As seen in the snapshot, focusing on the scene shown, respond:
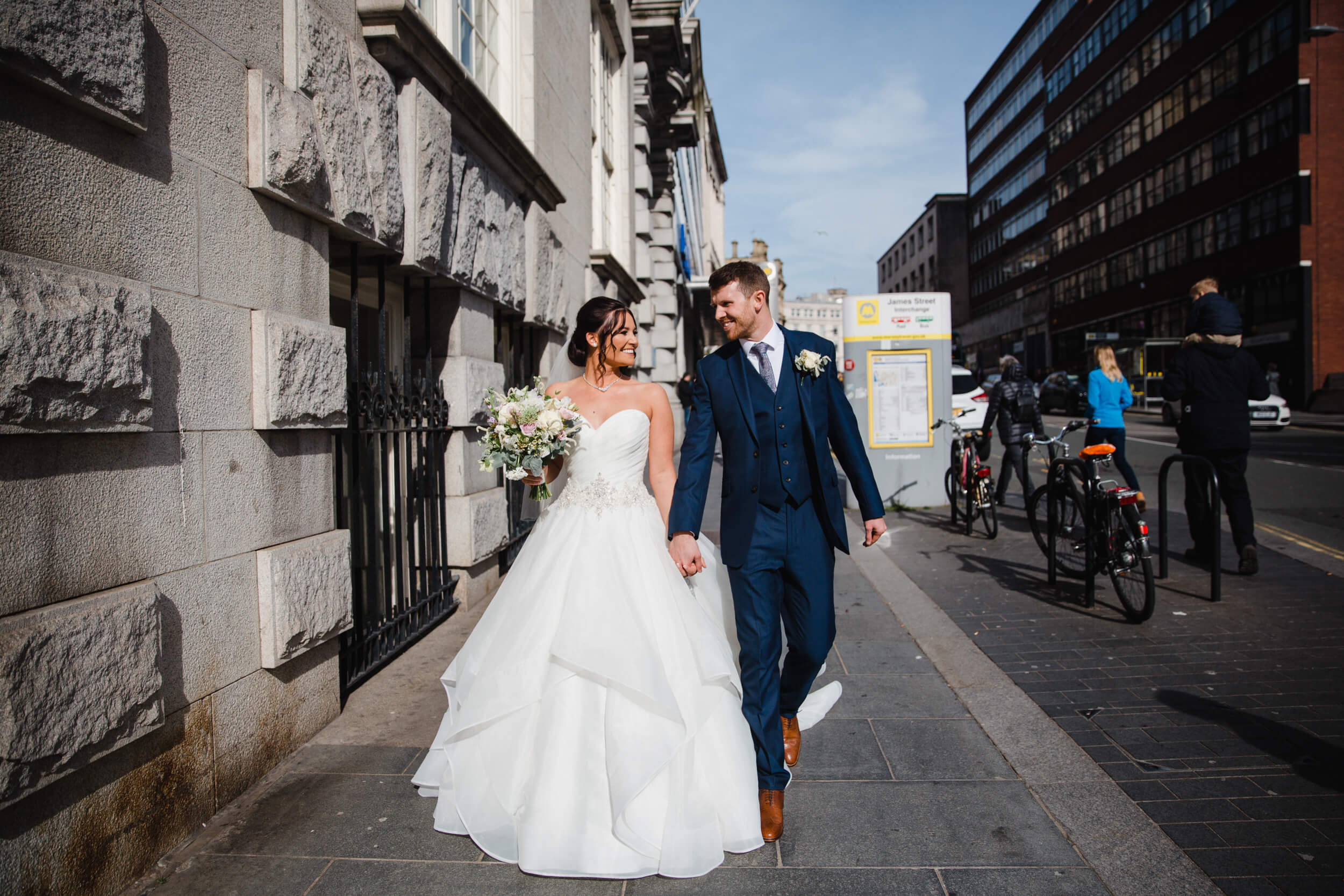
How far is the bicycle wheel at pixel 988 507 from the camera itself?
29.0 ft

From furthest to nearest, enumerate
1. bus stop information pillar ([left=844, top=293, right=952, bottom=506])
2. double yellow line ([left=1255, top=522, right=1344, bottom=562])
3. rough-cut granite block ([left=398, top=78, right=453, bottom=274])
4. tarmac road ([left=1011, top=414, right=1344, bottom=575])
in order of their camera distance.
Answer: bus stop information pillar ([left=844, top=293, right=952, bottom=506]), tarmac road ([left=1011, top=414, right=1344, bottom=575]), double yellow line ([left=1255, top=522, right=1344, bottom=562]), rough-cut granite block ([left=398, top=78, right=453, bottom=274])

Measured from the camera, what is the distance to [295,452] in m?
3.64

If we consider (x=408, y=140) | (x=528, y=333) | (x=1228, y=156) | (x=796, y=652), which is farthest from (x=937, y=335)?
(x=1228, y=156)

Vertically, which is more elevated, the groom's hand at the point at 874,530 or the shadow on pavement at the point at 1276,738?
the groom's hand at the point at 874,530

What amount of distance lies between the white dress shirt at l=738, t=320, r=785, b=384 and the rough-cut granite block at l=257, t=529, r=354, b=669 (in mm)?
2002

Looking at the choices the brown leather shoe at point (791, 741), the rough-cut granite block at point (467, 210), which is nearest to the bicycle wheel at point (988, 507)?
the rough-cut granite block at point (467, 210)

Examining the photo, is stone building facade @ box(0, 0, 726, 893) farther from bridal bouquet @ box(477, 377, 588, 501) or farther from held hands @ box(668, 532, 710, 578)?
held hands @ box(668, 532, 710, 578)

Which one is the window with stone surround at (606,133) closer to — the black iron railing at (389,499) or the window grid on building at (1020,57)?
the black iron railing at (389,499)

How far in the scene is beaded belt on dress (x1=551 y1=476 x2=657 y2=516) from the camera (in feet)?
11.2

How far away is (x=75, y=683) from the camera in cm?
235

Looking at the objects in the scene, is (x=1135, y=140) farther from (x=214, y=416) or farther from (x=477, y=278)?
(x=214, y=416)

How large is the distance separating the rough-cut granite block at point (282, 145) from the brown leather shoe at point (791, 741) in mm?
2933

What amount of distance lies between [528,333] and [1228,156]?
120 ft

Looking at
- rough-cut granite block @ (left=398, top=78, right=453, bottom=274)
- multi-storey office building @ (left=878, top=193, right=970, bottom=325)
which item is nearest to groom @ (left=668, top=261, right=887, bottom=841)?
rough-cut granite block @ (left=398, top=78, right=453, bottom=274)
